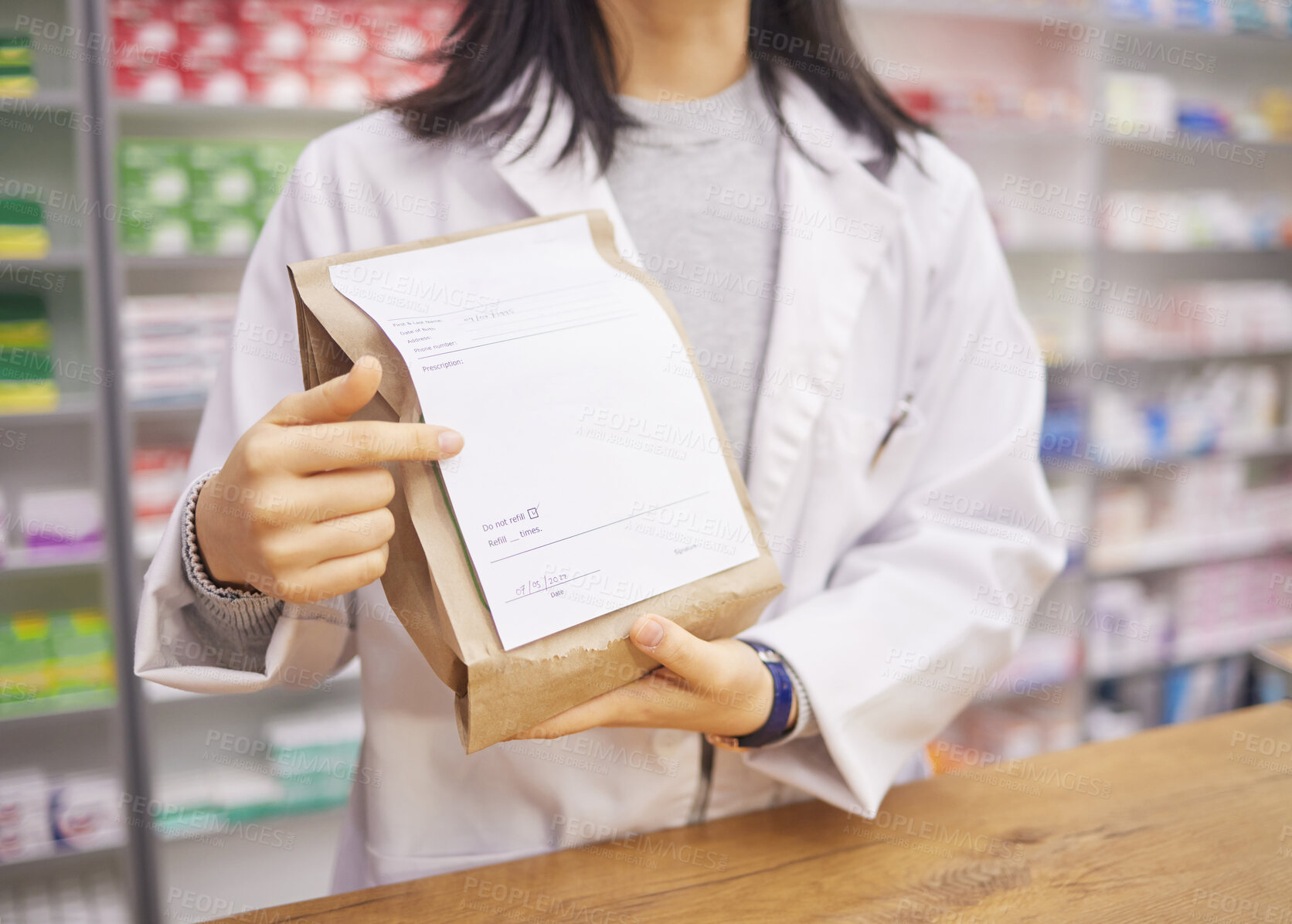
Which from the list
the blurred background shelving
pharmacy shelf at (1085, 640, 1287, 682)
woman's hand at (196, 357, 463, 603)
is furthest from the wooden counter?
pharmacy shelf at (1085, 640, 1287, 682)

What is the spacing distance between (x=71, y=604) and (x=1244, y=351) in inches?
162

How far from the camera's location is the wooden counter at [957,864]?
0.68 metres

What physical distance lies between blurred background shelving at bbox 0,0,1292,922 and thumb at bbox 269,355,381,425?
1210mm

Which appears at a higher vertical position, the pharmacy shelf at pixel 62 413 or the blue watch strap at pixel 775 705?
the blue watch strap at pixel 775 705

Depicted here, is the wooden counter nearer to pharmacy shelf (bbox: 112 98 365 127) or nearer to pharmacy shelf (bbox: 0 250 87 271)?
pharmacy shelf (bbox: 0 250 87 271)

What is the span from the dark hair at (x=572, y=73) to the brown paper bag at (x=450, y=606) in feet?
1.06

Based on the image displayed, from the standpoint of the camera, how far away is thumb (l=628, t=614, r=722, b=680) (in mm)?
648

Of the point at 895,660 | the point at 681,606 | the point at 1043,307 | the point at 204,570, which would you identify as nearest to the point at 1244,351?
the point at 1043,307

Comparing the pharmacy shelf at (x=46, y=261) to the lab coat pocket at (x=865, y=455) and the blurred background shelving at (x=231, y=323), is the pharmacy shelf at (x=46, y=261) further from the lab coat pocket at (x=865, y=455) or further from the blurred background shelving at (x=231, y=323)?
the lab coat pocket at (x=865, y=455)

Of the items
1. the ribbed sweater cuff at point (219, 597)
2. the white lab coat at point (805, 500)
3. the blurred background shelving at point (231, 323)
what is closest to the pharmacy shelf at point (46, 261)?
the blurred background shelving at point (231, 323)

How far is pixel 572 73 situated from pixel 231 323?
990 mm

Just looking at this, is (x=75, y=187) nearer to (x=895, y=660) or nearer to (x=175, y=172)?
(x=175, y=172)

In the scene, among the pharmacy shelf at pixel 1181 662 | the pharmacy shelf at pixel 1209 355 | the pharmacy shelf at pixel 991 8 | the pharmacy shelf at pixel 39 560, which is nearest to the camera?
the pharmacy shelf at pixel 39 560

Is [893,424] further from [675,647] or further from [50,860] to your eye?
[50,860]
